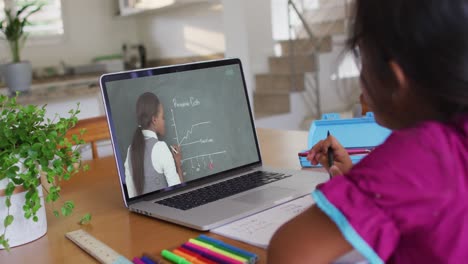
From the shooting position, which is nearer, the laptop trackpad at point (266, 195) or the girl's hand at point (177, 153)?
the laptop trackpad at point (266, 195)

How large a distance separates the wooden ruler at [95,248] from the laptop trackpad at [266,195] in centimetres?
28

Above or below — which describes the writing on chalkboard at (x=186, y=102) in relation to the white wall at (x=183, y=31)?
below

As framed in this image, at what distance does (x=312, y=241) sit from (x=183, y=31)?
3.63 m

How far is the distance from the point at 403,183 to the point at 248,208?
457 millimetres

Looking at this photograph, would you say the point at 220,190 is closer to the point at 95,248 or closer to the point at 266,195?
the point at 266,195

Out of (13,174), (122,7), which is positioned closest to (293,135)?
(13,174)

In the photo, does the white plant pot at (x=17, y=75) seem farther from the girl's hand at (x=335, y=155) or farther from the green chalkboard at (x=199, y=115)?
the girl's hand at (x=335, y=155)

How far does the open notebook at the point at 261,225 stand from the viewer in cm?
80

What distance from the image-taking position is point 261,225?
33.6 inches

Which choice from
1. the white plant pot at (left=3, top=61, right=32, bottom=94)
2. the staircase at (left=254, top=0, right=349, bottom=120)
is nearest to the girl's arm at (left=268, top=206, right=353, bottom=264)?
the white plant pot at (left=3, top=61, right=32, bottom=94)

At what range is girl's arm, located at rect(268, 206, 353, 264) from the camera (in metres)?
0.54

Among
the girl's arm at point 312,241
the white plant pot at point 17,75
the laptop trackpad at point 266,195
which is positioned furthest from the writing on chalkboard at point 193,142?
the white plant pot at point 17,75

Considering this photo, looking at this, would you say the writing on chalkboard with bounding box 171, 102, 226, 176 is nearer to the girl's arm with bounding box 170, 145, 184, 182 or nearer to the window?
the girl's arm with bounding box 170, 145, 184, 182

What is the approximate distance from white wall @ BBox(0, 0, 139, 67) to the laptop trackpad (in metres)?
3.61
